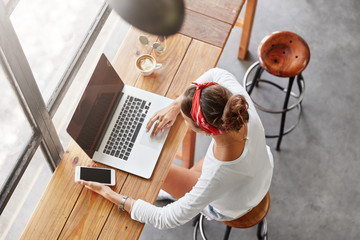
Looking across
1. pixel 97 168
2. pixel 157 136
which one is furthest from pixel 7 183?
pixel 157 136

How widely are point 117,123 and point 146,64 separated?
34cm

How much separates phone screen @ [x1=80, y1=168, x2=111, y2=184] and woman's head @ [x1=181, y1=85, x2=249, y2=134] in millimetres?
589

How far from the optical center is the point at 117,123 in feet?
6.86

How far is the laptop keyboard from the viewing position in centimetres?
203

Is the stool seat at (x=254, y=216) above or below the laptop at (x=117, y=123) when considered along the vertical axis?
below

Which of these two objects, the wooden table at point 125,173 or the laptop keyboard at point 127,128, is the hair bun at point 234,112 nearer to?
the wooden table at point 125,173

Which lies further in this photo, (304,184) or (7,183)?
(304,184)

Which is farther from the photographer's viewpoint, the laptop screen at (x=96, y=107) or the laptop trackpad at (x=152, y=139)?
the laptop trackpad at (x=152, y=139)

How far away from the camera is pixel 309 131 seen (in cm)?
318

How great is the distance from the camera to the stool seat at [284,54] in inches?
94.7

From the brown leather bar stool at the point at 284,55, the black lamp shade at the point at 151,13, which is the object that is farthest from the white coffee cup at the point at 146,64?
the black lamp shade at the point at 151,13

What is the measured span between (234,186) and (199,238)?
45.2 inches

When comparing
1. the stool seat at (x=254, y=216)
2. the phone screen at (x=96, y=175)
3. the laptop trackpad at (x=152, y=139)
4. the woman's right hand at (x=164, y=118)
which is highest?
the woman's right hand at (x=164, y=118)

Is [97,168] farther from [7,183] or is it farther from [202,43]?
[202,43]
